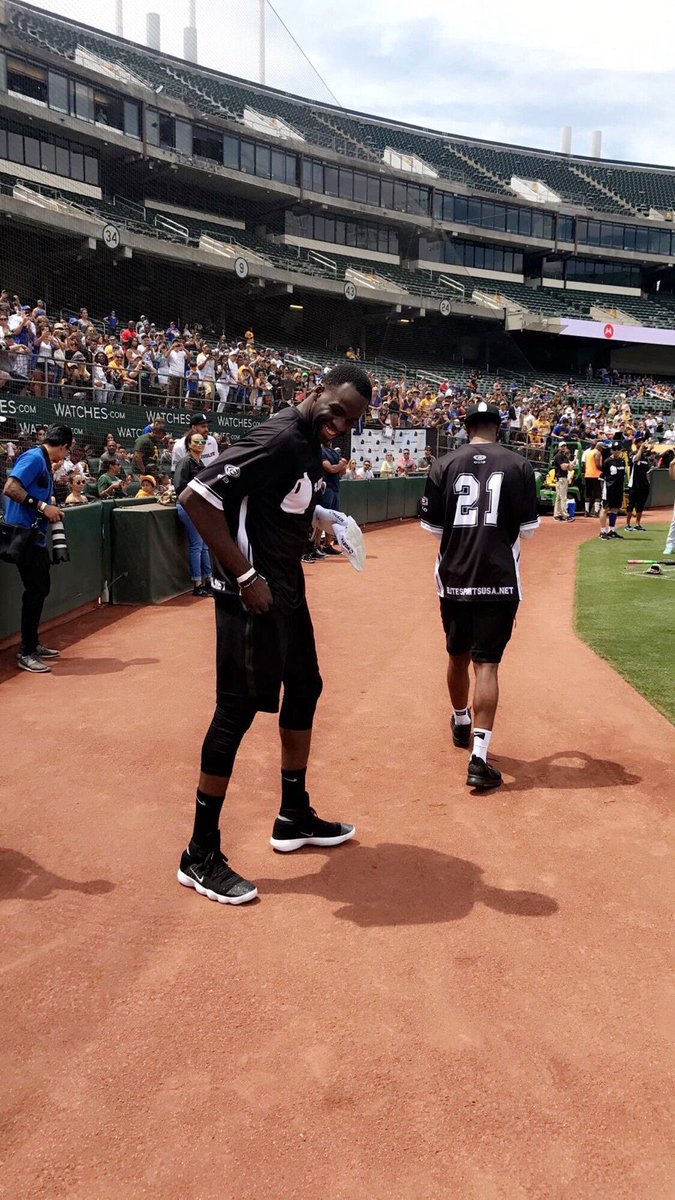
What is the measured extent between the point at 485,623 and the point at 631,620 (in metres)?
5.41

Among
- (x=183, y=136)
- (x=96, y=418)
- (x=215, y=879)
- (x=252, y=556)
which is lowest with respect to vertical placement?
(x=215, y=879)

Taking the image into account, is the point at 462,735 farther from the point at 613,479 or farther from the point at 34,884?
the point at 613,479

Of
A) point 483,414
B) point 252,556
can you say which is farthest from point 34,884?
point 483,414

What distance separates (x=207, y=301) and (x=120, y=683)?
33082 millimetres

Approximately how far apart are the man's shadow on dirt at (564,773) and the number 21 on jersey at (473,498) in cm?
154

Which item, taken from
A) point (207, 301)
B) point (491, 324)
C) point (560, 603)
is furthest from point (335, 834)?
point (491, 324)

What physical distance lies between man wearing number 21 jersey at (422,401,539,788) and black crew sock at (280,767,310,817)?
1181mm

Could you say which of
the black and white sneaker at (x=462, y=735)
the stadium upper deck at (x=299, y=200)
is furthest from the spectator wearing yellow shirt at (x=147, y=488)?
the stadium upper deck at (x=299, y=200)

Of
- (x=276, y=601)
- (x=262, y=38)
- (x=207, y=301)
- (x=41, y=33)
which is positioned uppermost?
(x=262, y=38)

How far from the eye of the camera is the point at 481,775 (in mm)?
4938

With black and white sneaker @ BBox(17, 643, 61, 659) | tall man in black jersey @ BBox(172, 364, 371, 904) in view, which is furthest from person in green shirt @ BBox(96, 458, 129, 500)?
tall man in black jersey @ BBox(172, 364, 371, 904)

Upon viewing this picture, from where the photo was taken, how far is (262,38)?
152 ft

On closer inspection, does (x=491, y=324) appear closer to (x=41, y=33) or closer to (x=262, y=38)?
(x=262, y=38)

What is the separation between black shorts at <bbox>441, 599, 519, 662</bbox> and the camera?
509 cm
